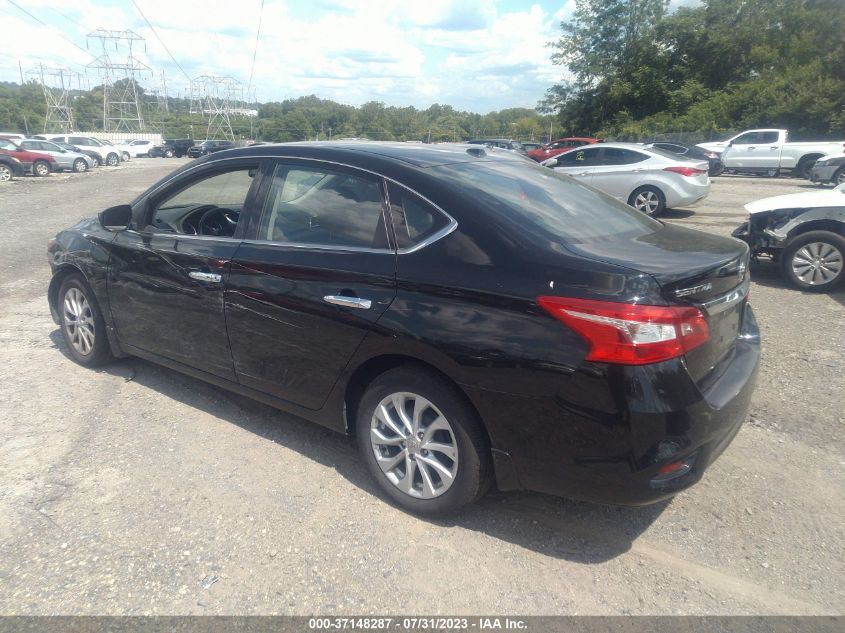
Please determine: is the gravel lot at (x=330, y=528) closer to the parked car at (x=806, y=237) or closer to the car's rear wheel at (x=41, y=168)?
the parked car at (x=806, y=237)

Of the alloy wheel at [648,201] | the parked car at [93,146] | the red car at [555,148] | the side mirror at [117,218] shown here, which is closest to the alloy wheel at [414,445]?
the side mirror at [117,218]

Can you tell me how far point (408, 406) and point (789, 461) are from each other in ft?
7.60

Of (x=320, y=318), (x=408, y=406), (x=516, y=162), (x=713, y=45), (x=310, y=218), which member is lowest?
(x=408, y=406)

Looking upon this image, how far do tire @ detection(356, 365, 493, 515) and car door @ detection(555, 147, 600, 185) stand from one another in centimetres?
1185

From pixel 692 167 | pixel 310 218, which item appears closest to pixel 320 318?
pixel 310 218

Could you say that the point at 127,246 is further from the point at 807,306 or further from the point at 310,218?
the point at 807,306

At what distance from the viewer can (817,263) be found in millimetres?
7352

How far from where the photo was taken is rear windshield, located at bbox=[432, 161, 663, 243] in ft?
10.3

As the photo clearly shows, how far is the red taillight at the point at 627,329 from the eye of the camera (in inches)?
99.7

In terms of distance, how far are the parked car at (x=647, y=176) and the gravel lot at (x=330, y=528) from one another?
9189mm

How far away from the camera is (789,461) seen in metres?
3.76

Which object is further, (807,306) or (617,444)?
(807,306)

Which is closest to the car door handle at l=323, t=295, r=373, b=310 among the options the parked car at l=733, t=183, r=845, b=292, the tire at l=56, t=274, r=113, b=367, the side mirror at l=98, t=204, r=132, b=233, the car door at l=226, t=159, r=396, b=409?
the car door at l=226, t=159, r=396, b=409

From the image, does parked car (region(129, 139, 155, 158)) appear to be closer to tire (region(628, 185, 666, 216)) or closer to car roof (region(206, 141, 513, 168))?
tire (region(628, 185, 666, 216))
